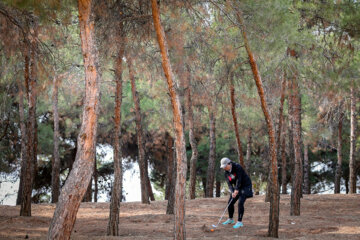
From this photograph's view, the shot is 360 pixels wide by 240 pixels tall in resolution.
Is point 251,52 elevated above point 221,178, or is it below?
above

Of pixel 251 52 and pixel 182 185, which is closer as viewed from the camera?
pixel 182 185

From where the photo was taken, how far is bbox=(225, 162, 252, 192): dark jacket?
850 centimetres

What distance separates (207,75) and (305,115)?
7.50 metres

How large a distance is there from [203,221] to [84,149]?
16.8ft

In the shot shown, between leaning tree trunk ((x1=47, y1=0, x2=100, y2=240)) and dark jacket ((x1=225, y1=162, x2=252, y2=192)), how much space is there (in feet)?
12.0

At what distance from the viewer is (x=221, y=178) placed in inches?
827

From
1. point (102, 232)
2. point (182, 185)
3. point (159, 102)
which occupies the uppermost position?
point (159, 102)

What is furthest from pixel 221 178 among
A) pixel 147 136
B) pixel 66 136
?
pixel 66 136

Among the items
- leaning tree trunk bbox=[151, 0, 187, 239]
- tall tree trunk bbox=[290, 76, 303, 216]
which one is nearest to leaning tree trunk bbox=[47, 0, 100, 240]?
leaning tree trunk bbox=[151, 0, 187, 239]

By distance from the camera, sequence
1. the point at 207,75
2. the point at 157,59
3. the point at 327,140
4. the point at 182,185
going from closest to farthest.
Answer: the point at 182,185 < the point at 157,59 < the point at 207,75 < the point at 327,140

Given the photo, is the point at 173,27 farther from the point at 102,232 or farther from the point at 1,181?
the point at 1,181

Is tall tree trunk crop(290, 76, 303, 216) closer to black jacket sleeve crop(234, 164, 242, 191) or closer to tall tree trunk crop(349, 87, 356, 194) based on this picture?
black jacket sleeve crop(234, 164, 242, 191)

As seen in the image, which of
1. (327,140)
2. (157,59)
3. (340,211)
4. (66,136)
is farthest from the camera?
(327,140)

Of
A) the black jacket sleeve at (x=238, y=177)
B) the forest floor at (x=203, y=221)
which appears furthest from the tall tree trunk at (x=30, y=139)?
the black jacket sleeve at (x=238, y=177)
